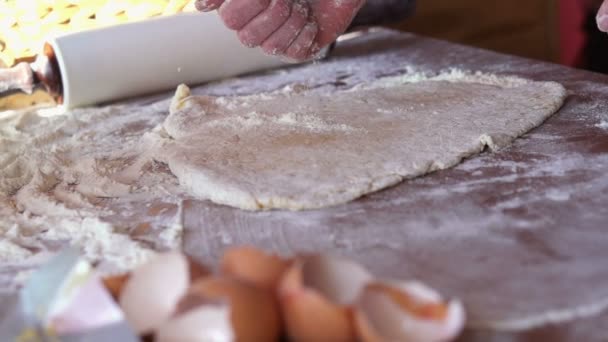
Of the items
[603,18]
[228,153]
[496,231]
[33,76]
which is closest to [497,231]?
[496,231]

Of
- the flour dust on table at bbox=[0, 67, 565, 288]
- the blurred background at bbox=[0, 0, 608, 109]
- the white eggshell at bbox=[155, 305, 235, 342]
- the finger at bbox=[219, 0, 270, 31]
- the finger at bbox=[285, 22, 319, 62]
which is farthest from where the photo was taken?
the blurred background at bbox=[0, 0, 608, 109]

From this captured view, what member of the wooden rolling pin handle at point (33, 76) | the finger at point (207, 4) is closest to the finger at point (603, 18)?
the finger at point (207, 4)

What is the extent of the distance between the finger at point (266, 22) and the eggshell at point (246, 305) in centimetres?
111

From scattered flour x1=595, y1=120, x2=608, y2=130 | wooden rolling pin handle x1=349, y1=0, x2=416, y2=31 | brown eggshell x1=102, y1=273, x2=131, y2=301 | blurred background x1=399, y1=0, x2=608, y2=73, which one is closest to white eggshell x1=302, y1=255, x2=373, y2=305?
brown eggshell x1=102, y1=273, x2=131, y2=301

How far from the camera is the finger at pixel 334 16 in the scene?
2.00 m

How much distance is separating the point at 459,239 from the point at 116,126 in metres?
1.24

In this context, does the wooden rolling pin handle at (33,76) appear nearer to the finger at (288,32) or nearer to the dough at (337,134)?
the dough at (337,134)

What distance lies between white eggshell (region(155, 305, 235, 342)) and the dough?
55cm

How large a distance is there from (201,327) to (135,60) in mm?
1633

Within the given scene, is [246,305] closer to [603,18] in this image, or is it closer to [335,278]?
[335,278]

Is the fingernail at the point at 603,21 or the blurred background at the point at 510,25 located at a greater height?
the fingernail at the point at 603,21

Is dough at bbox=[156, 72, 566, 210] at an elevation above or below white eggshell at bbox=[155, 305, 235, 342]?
below

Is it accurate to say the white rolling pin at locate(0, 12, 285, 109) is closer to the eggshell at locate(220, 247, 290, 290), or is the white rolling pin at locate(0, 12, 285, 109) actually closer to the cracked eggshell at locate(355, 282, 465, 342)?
the eggshell at locate(220, 247, 290, 290)

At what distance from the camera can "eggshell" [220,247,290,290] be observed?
91 cm
